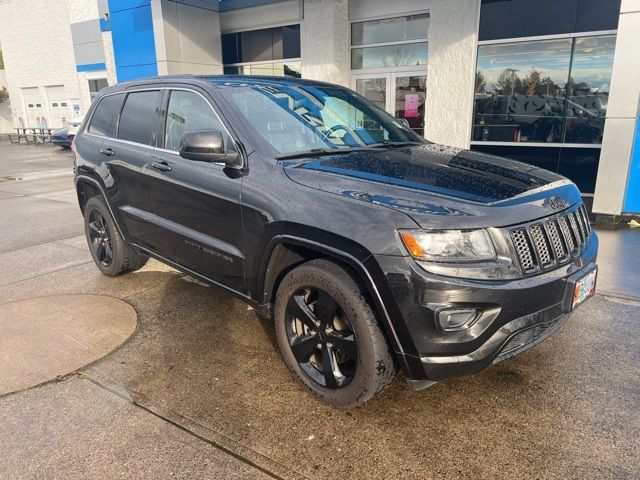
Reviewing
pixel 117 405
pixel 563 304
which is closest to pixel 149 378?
pixel 117 405

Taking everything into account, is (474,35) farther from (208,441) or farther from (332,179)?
(208,441)

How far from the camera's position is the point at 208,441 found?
260cm

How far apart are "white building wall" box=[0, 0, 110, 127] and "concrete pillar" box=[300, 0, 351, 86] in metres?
17.4

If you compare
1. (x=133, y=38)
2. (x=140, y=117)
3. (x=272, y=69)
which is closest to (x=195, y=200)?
(x=140, y=117)

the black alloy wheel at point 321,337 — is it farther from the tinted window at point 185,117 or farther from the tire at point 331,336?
the tinted window at point 185,117

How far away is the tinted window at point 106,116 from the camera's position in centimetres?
461

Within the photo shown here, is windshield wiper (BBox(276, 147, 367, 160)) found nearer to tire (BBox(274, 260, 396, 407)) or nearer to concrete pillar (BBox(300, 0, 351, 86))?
tire (BBox(274, 260, 396, 407))

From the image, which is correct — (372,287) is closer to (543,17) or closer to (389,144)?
(389,144)

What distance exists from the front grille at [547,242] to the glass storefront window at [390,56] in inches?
324

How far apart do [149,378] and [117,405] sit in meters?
0.31

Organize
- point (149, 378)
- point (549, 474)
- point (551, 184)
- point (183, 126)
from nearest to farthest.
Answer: point (549, 474), point (551, 184), point (149, 378), point (183, 126)

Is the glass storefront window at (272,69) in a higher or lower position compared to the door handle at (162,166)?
higher

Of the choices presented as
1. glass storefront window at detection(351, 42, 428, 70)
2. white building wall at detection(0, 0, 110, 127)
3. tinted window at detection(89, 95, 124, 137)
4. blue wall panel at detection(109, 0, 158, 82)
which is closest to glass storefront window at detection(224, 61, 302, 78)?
glass storefront window at detection(351, 42, 428, 70)

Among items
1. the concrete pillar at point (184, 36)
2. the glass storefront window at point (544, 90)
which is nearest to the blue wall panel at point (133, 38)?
the concrete pillar at point (184, 36)
